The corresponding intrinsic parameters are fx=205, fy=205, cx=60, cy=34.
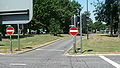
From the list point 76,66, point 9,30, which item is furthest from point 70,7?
point 76,66

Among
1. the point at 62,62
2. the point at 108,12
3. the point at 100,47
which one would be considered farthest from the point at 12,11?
the point at 108,12

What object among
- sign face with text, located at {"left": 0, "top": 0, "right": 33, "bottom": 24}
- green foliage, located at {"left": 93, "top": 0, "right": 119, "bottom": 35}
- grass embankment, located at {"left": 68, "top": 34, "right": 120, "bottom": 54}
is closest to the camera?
sign face with text, located at {"left": 0, "top": 0, "right": 33, "bottom": 24}

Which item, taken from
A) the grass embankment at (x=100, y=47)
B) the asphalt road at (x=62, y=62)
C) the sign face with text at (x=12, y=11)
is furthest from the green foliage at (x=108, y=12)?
the sign face with text at (x=12, y=11)

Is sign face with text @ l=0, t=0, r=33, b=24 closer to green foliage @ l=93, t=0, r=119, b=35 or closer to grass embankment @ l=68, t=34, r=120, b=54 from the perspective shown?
grass embankment @ l=68, t=34, r=120, b=54

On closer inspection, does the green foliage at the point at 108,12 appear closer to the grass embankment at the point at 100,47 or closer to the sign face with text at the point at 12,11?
the grass embankment at the point at 100,47

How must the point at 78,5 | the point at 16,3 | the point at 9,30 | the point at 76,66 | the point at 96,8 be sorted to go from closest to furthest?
the point at 16,3 < the point at 76,66 < the point at 9,30 < the point at 96,8 < the point at 78,5

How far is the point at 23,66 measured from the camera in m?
9.59

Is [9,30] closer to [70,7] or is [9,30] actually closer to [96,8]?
[96,8]

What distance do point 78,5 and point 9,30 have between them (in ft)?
246

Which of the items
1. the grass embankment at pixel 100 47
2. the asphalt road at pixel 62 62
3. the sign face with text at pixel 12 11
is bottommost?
the grass embankment at pixel 100 47

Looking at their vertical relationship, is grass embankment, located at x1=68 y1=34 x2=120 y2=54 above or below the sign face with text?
below

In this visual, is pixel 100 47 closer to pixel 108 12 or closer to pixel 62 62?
pixel 62 62

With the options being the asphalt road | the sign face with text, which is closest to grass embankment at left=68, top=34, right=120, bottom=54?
the asphalt road

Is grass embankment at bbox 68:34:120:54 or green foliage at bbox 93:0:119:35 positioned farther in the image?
green foliage at bbox 93:0:119:35
